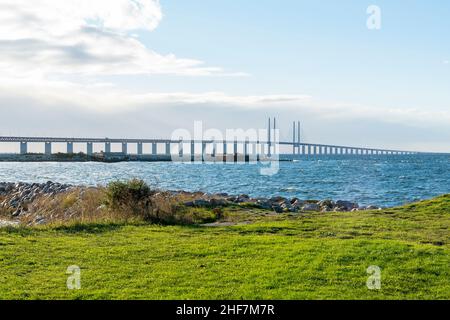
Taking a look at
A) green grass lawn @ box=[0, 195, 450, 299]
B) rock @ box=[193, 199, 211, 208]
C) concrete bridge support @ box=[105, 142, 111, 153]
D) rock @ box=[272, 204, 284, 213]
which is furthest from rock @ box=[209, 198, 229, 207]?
concrete bridge support @ box=[105, 142, 111, 153]

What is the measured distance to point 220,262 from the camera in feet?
34.6

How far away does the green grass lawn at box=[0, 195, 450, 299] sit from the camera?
8.71 meters

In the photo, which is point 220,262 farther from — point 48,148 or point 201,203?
point 48,148

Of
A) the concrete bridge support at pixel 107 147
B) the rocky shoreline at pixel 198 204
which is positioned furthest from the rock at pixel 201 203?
the concrete bridge support at pixel 107 147

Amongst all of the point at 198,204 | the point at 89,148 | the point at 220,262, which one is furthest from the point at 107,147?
the point at 220,262

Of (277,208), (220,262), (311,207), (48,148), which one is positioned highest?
(48,148)

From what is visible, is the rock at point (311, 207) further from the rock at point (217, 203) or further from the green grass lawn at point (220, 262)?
the green grass lawn at point (220, 262)

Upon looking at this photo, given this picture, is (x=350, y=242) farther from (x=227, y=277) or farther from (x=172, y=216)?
(x=172, y=216)

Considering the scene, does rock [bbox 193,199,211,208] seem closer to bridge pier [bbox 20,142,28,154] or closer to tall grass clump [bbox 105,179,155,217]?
tall grass clump [bbox 105,179,155,217]

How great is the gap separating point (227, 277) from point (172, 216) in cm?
826

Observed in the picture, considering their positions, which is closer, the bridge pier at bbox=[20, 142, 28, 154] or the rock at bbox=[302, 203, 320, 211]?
the rock at bbox=[302, 203, 320, 211]

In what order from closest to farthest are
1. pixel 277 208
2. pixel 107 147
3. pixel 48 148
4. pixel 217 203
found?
1. pixel 217 203
2. pixel 277 208
3. pixel 48 148
4. pixel 107 147
